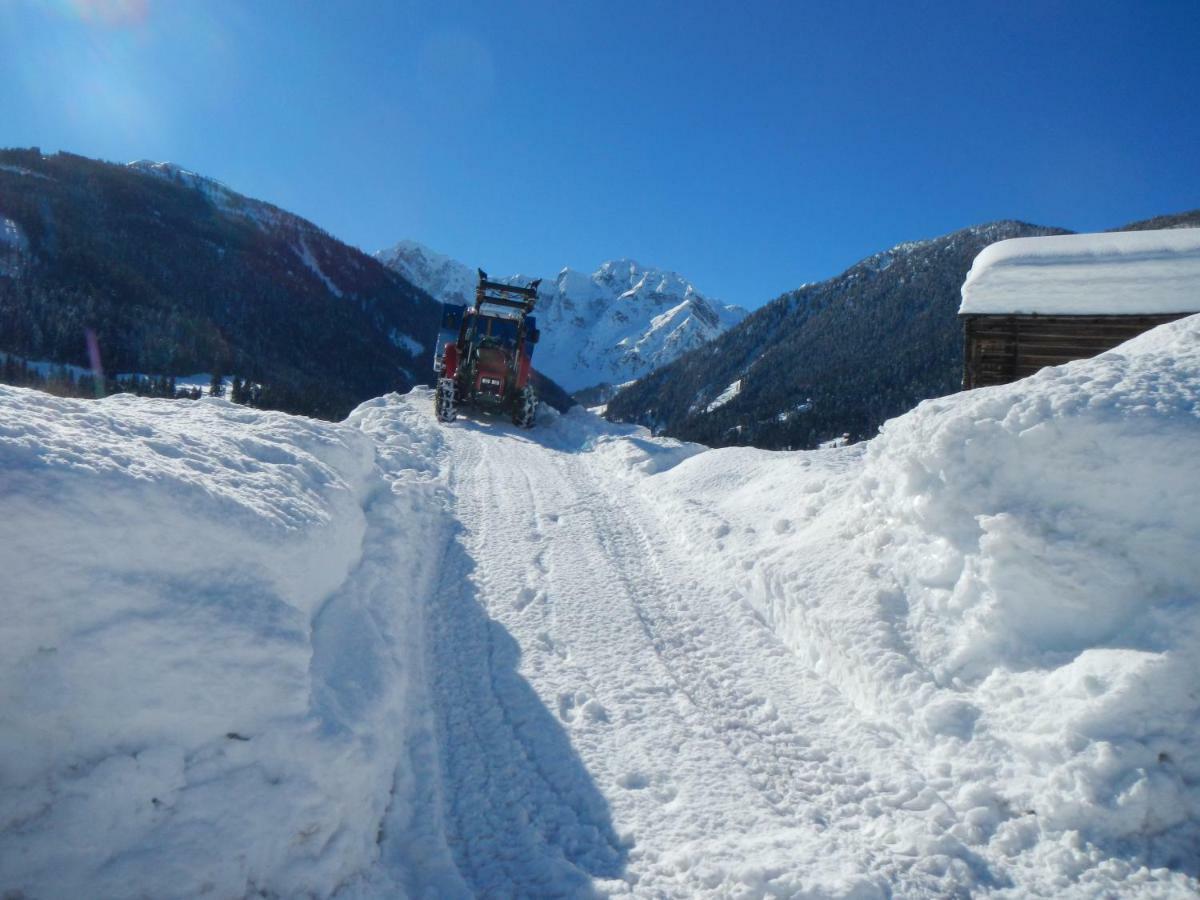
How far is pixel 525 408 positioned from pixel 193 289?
7056 cm

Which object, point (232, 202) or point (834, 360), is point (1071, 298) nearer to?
point (834, 360)

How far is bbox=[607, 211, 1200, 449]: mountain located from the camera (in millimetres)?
73875

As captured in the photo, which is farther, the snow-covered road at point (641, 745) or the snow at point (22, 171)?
the snow at point (22, 171)

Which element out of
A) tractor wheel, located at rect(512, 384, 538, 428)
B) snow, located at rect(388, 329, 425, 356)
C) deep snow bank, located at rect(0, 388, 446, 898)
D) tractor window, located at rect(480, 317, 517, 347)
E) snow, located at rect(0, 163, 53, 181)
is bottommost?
deep snow bank, located at rect(0, 388, 446, 898)

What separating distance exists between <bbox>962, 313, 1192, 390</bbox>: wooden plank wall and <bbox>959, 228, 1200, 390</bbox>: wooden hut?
0.05 ft

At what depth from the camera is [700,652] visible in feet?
14.9

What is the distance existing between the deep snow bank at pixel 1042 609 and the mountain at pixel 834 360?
2509 inches

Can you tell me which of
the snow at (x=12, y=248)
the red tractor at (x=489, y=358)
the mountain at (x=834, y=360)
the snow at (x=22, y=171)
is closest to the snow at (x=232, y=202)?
the snow at (x=22, y=171)

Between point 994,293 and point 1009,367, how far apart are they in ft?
5.06

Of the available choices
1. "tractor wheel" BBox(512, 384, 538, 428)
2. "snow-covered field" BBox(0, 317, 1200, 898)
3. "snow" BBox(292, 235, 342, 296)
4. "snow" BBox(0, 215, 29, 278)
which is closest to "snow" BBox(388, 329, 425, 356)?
"snow" BBox(292, 235, 342, 296)

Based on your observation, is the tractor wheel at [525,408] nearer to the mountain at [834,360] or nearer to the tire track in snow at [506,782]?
the tire track in snow at [506,782]

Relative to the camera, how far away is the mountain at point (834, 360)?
242 ft

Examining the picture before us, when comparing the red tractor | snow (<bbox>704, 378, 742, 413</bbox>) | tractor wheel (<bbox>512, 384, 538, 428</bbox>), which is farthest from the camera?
snow (<bbox>704, 378, 742, 413</bbox>)

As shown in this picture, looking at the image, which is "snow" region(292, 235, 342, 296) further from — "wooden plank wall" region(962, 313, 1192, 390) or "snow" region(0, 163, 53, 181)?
"wooden plank wall" region(962, 313, 1192, 390)
